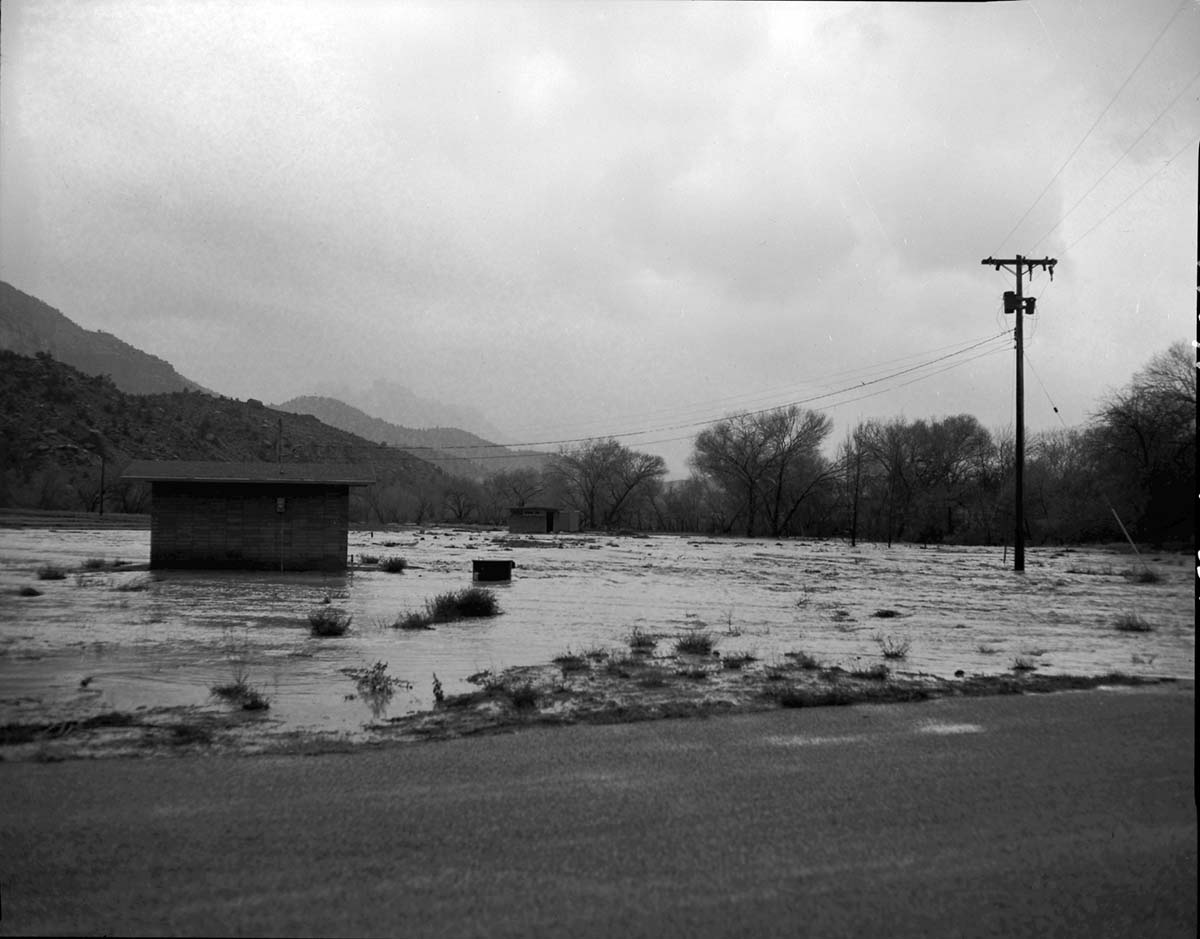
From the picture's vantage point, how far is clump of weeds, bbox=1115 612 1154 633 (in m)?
12.0

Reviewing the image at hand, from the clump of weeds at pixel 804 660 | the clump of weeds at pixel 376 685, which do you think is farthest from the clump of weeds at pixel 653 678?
the clump of weeds at pixel 376 685

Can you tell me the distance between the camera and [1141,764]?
622 centimetres

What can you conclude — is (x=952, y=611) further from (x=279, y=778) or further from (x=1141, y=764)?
(x=279, y=778)

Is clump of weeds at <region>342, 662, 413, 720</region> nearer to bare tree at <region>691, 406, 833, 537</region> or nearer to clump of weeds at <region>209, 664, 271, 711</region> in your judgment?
clump of weeds at <region>209, 664, 271, 711</region>

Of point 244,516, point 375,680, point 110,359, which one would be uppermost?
point 110,359

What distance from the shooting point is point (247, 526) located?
30531 millimetres

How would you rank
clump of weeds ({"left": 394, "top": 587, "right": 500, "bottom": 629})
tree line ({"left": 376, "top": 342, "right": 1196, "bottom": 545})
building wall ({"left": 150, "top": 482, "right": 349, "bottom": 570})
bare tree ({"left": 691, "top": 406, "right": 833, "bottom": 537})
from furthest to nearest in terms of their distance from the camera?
bare tree ({"left": 691, "top": 406, "right": 833, "bottom": 537}) < tree line ({"left": 376, "top": 342, "right": 1196, "bottom": 545}) < building wall ({"left": 150, "top": 482, "right": 349, "bottom": 570}) < clump of weeds ({"left": 394, "top": 587, "right": 500, "bottom": 629})

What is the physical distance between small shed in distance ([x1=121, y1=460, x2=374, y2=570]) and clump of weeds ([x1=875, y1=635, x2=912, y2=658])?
67.4 ft

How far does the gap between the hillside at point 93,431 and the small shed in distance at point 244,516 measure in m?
14.6

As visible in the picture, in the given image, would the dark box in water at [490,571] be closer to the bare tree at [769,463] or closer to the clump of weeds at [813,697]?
the clump of weeds at [813,697]

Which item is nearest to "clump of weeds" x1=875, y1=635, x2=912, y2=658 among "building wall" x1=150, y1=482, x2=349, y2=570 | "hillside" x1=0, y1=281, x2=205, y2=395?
"building wall" x1=150, y1=482, x2=349, y2=570

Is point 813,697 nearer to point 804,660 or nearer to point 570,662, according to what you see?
point 804,660

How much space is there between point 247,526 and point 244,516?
1.20 ft

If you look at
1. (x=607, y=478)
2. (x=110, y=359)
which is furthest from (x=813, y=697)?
(x=110, y=359)
